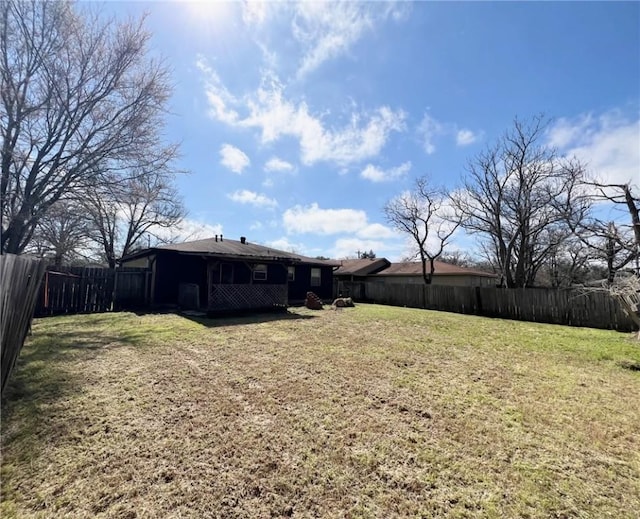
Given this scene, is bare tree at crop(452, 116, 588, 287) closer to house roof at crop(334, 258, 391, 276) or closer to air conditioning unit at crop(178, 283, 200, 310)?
house roof at crop(334, 258, 391, 276)

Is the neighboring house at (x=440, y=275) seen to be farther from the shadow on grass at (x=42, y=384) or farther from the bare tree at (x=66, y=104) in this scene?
the shadow on grass at (x=42, y=384)

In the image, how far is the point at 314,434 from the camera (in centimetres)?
323

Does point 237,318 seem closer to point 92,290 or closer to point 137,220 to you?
point 92,290

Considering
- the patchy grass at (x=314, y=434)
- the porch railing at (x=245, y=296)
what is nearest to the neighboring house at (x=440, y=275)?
the porch railing at (x=245, y=296)

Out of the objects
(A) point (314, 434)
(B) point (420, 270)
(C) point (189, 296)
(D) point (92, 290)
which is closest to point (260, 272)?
(C) point (189, 296)

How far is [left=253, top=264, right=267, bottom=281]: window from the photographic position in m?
16.1

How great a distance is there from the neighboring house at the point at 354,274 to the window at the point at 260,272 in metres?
7.08

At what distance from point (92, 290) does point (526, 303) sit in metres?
18.3

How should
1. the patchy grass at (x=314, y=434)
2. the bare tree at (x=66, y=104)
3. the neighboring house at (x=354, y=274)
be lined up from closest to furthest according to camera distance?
1. the patchy grass at (x=314, y=434)
2. the bare tree at (x=66, y=104)
3. the neighboring house at (x=354, y=274)

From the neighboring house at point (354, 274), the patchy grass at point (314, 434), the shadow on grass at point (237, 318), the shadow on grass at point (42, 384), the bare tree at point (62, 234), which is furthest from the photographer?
the neighboring house at point (354, 274)

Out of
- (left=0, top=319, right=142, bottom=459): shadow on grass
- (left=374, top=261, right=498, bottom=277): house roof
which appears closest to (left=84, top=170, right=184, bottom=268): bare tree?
(left=0, top=319, right=142, bottom=459): shadow on grass

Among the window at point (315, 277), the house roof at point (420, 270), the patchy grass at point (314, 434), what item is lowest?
the patchy grass at point (314, 434)

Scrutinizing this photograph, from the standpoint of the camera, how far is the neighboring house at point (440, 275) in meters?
27.4

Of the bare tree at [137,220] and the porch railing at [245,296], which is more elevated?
the bare tree at [137,220]
